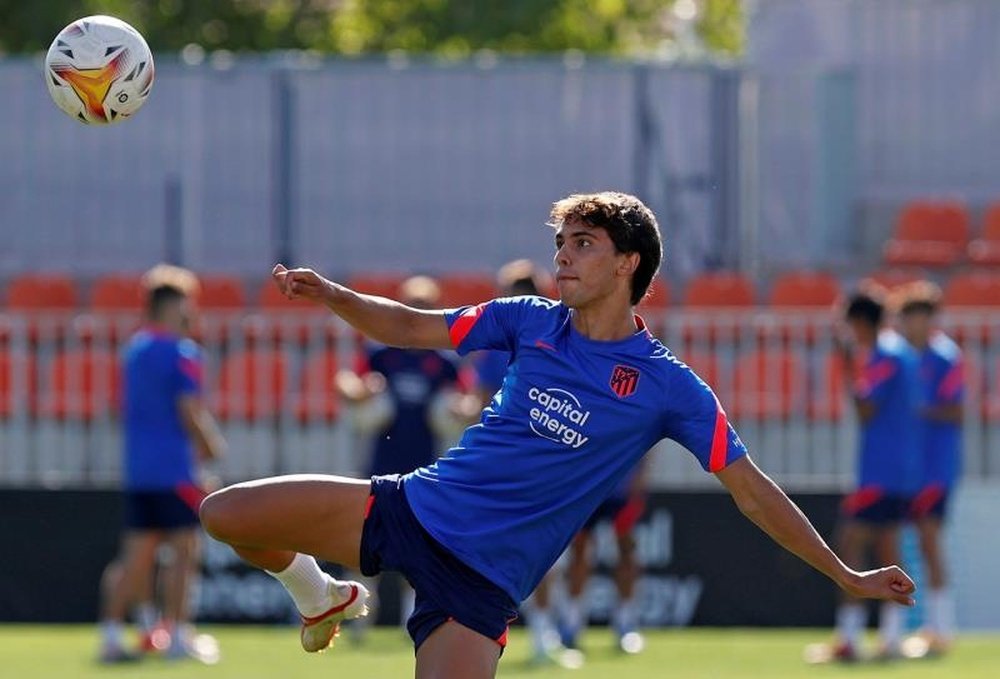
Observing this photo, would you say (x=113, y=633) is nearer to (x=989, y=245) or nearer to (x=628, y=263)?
(x=628, y=263)

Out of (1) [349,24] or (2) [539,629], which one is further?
(1) [349,24]

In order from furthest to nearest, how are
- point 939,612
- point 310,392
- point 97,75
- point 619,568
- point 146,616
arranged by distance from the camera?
point 310,392 < point 619,568 < point 939,612 < point 146,616 < point 97,75

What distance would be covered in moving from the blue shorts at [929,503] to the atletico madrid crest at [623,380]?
7.31 meters

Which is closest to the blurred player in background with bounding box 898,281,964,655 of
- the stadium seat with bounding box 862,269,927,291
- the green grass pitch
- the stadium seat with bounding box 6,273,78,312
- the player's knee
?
the green grass pitch

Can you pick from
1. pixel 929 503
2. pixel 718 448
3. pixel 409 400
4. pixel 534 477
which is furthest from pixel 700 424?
pixel 929 503

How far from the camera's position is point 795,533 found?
24.3ft

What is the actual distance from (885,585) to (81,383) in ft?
34.0

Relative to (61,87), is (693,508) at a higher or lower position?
lower

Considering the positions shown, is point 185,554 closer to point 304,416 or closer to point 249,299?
point 304,416

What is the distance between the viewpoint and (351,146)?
67.1ft

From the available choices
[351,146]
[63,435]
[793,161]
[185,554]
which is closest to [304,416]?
[63,435]

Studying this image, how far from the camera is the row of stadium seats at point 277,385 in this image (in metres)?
16.4

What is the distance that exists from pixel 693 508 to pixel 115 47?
28.4ft

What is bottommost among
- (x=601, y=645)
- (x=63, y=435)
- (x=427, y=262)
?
(x=601, y=645)
